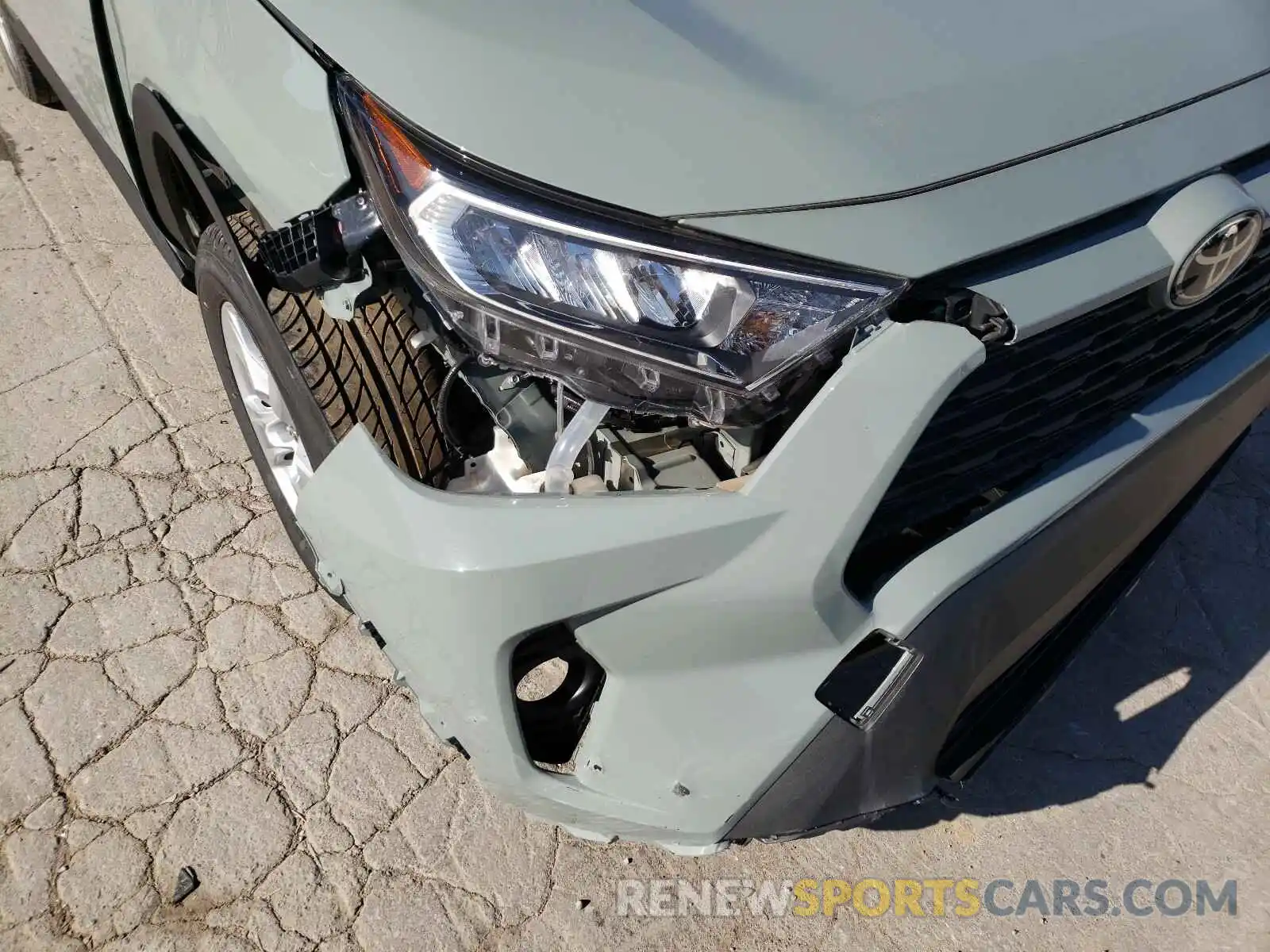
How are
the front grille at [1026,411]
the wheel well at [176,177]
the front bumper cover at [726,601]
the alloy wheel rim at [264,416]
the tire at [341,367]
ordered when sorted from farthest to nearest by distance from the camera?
the alloy wheel rim at [264,416] → the wheel well at [176,177] → the tire at [341,367] → the front grille at [1026,411] → the front bumper cover at [726,601]

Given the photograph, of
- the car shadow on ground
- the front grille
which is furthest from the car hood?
the car shadow on ground

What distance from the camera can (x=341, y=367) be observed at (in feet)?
5.87

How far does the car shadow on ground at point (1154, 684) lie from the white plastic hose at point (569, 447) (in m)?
1.17

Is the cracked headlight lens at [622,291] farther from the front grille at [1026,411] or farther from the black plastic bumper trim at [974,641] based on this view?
the black plastic bumper trim at [974,641]

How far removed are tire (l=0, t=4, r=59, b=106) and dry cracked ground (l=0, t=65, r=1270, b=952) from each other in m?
1.74

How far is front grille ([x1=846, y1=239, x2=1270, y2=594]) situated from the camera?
Result: 56.0 inches

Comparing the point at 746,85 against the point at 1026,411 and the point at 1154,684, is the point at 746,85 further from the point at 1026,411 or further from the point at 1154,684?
the point at 1154,684

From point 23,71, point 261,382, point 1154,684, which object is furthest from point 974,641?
point 23,71

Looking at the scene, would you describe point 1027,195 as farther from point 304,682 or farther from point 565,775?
point 304,682

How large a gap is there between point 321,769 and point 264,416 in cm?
83

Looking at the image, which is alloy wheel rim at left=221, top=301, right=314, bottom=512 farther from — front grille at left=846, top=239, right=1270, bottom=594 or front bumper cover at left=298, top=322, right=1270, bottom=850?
front grille at left=846, top=239, right=1270, bottom=594

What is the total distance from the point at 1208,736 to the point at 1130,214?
152cm

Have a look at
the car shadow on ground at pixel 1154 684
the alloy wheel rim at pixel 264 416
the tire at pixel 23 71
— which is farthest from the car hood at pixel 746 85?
the tire at pixel 23 71

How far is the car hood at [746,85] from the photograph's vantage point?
1326 millimetres
